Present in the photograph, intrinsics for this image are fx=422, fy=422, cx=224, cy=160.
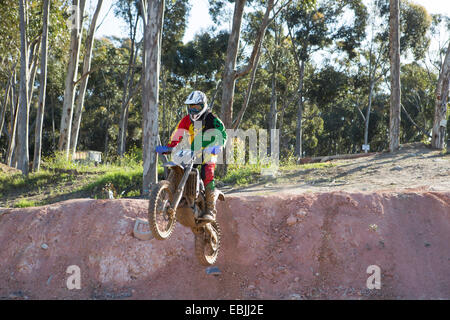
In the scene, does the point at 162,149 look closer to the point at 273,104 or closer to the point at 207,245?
the point at 207,245

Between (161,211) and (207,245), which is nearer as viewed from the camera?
(161,211)

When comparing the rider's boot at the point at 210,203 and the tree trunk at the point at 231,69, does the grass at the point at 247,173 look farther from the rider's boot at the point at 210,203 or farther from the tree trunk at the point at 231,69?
the rider's boot at the point at 210,203

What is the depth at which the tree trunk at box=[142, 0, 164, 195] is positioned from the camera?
40.2 ft

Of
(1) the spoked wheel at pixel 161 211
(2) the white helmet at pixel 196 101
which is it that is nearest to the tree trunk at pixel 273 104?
(2) the white helmet at pixel 196 101

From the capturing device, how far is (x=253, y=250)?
945 centimetres

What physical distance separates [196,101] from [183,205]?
1535 millimetres

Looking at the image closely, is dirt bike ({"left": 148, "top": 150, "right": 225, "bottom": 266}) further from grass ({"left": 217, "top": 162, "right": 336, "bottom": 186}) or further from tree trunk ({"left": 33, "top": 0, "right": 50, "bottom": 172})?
tree trunk ({"left": 33, "top": 0, "right": 50, "bottom": 172})

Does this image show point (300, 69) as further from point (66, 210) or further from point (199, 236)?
point (199, 236)

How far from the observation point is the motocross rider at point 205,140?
6301mm

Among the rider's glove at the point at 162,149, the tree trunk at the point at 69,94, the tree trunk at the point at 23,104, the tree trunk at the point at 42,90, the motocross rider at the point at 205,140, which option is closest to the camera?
the rider's glove at the point at 162,149

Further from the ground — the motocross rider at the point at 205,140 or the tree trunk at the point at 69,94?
the tree trunk at the point at 69,94

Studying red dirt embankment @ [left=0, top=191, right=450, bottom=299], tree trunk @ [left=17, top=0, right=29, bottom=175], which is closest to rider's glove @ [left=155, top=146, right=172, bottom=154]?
red dirt embankment @ [left=0, top=191, right=450, bottom=299]

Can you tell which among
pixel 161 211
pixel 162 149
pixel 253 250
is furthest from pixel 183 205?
pixel 253 250

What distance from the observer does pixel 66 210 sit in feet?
33.2
